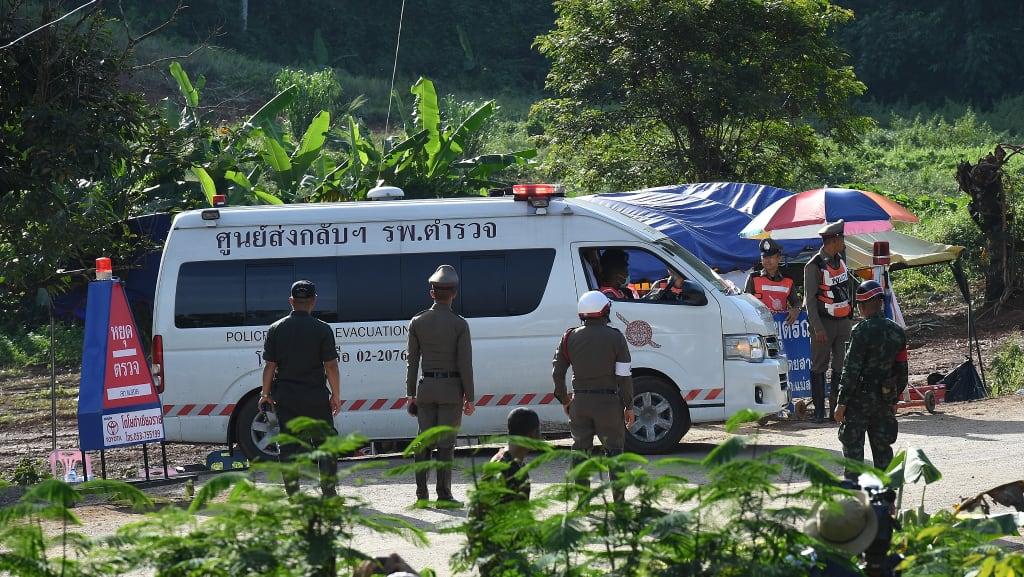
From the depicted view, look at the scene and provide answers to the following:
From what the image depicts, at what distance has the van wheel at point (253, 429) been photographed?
12.2 meters

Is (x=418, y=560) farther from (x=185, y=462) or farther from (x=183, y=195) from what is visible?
(x=183, y=195)

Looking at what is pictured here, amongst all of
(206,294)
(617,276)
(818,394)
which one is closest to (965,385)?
(818,394)

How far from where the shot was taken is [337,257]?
12.3 metres

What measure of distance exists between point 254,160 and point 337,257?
916cm

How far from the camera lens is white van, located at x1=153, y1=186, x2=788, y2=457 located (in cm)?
1223

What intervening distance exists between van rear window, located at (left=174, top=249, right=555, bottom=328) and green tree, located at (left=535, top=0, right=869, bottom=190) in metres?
10.3

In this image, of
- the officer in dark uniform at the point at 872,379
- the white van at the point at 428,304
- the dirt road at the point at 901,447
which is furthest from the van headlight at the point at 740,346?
the officer in dark uniform at the point at 872,379

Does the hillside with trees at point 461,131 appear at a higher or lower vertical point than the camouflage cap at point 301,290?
higher

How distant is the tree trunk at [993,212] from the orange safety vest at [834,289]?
6656 mm

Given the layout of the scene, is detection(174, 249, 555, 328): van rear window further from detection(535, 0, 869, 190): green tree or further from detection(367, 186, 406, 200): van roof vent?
detection(535, 0, 869, 190): green tree

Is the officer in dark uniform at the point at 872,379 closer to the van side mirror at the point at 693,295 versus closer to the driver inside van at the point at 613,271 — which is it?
the van side mirror at the point at 693,295

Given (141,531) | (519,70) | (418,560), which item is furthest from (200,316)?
(519,70)

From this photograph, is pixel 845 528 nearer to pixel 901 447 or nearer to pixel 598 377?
pixel 598 377

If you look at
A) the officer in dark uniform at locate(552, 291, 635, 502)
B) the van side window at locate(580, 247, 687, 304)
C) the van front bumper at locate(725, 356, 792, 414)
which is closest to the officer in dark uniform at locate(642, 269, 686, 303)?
the van side window at locate(580, 247, 687, 304)
